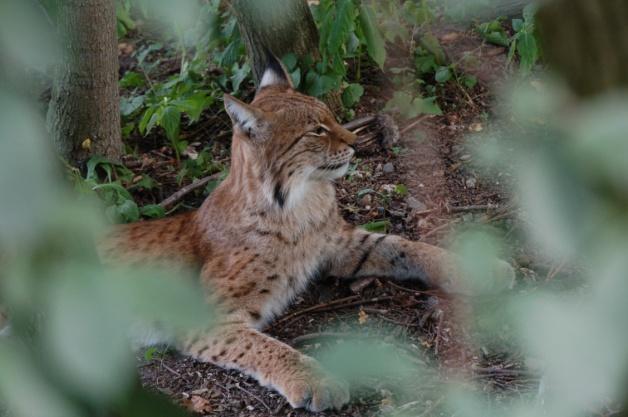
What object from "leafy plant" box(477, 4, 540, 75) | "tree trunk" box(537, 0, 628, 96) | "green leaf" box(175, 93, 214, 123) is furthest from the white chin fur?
"tree trunk" box(537, 0, 628, 96)

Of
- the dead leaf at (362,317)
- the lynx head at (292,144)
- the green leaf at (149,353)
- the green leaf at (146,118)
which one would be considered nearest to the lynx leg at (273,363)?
the green leaf at (149,353)

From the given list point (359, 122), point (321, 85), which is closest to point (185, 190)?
point (321, 85)

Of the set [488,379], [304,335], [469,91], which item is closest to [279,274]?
[304,335]

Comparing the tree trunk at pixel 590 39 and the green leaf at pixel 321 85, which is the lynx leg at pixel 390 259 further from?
the tree trunk at pixel 590 39

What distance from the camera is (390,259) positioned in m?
4.46

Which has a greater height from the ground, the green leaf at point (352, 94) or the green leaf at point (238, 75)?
the green leaf at point (238, 75)

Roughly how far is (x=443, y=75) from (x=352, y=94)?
56 cm

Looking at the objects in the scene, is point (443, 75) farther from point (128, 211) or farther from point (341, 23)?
point (128, 211)

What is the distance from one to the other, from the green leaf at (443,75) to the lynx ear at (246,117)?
1.62 metres

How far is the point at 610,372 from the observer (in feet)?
2.12

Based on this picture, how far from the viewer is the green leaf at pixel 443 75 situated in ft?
18.1

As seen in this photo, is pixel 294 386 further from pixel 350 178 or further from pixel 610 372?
pixel 610 372

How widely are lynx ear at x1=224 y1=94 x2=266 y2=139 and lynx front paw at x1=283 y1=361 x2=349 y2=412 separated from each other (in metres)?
1.21

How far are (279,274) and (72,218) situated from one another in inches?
144
